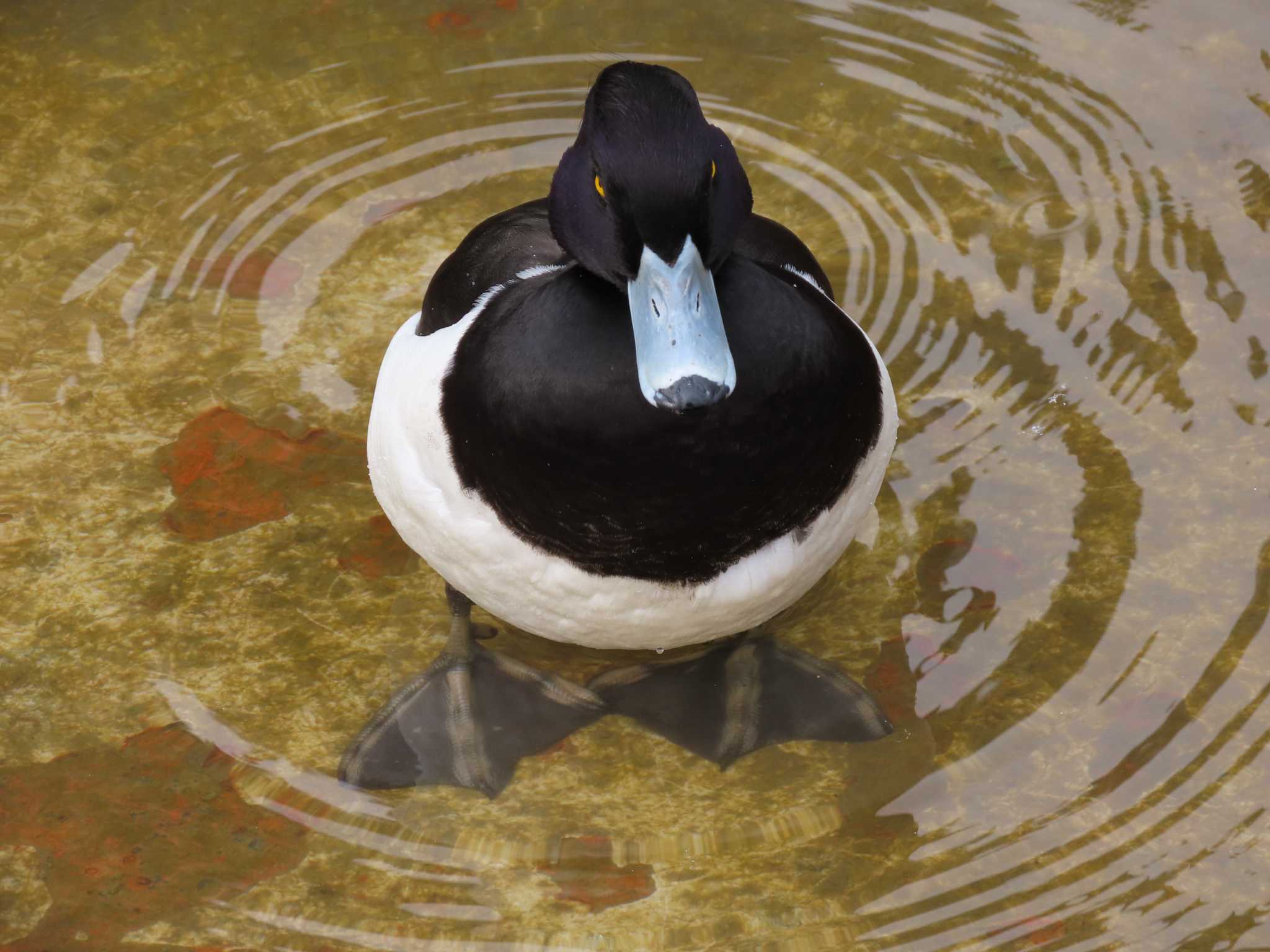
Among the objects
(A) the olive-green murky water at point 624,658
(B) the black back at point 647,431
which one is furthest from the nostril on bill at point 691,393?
(A) the olive-green murky water at point 624,658

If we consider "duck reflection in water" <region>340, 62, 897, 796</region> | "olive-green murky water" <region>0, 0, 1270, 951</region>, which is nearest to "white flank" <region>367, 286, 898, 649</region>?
"duck reflection in water" <region>340, 62, 897, 796</region>

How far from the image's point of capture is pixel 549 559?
274 centimetres

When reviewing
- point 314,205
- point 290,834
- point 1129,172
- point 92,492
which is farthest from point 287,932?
point 1129,172

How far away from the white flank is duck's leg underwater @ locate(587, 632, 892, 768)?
0.98 feet

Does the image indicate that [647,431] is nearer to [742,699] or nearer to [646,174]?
[646,174]

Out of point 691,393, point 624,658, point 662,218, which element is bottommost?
point 624,658

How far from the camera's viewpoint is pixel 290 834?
2.96 m

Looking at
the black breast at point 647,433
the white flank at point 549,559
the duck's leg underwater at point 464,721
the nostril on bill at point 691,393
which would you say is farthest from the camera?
the duck's leg underwater at point 464,721

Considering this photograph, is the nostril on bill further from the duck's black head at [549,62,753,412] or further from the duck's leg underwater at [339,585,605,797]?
the duck's leg underwater at [339,585,605,797]

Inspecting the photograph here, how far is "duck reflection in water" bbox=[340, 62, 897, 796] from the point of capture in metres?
2.47

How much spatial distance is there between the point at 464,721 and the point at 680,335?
46.2 inches

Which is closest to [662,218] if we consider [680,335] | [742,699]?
[680,335]

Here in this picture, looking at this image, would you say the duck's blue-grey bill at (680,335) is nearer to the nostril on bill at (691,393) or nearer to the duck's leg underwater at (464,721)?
the nostril on bill at (691,393)

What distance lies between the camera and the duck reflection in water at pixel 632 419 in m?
2.47
